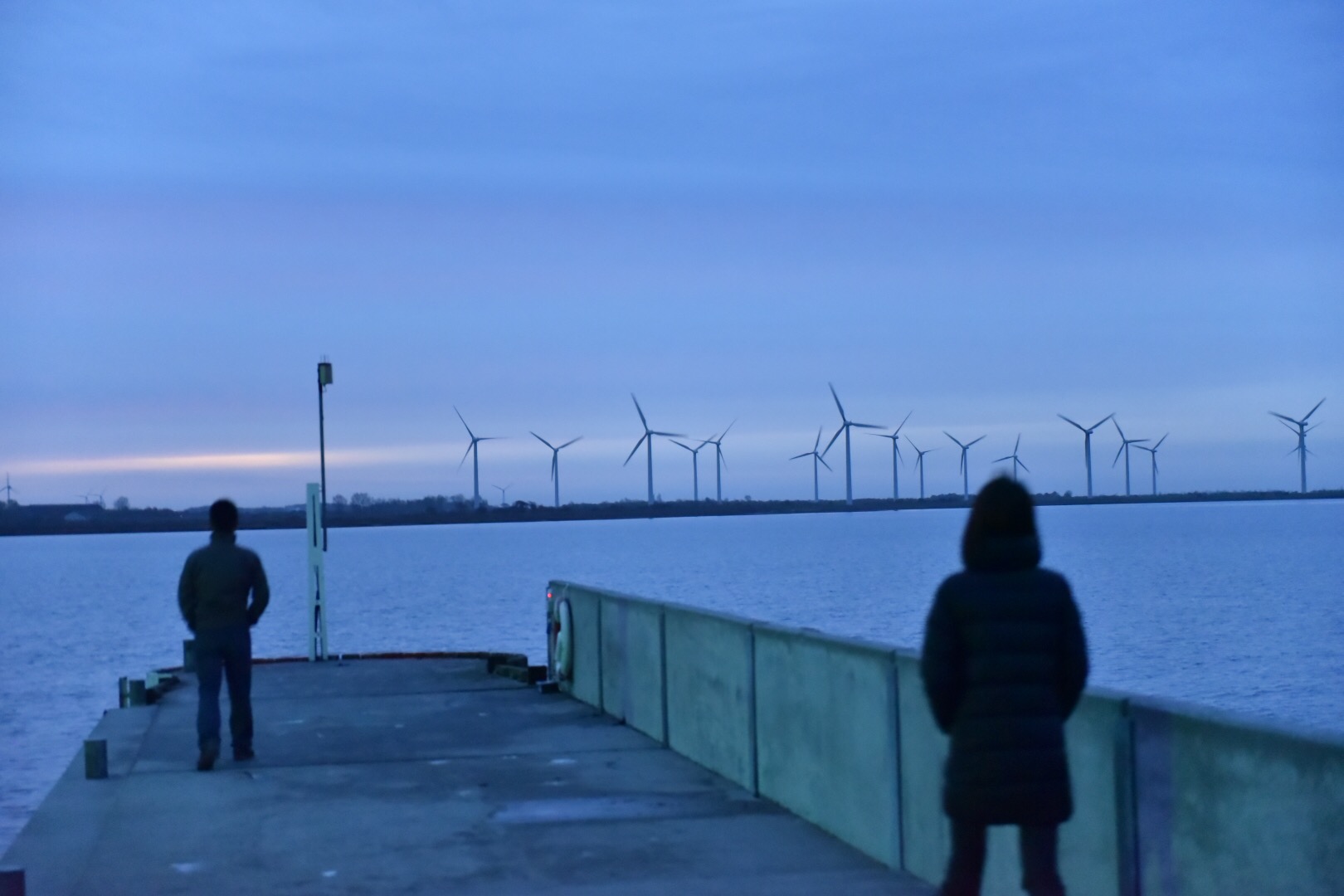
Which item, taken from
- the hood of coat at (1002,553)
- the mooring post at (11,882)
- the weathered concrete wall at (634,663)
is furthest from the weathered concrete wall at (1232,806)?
the weathered concrete wall at (634,663)

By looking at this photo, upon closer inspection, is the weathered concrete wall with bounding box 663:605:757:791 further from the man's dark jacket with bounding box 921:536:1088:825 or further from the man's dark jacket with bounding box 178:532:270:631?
the man's dark jacket with bounding box 921:536:1088:825

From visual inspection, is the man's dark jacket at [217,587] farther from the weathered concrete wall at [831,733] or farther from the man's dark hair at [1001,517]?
the man's dark hair at [1001,517]

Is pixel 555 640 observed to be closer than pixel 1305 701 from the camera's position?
Yes

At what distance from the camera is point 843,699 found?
897 centimetres

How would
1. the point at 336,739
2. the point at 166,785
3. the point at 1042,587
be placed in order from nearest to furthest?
the point at 1042,587 → the point at 166,785 → the point at 336,739

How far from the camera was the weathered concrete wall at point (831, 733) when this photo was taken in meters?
8.40

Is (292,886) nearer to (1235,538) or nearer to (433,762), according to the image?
(433,762)

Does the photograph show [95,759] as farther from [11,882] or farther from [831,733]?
[831,733]

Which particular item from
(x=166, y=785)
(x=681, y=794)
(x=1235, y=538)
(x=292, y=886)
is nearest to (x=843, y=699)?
(x=681, y=794)

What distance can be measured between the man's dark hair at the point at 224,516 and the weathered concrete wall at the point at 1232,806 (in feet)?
25.4

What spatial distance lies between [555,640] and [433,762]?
513 centimetres

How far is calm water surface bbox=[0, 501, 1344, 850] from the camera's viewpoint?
36062mm

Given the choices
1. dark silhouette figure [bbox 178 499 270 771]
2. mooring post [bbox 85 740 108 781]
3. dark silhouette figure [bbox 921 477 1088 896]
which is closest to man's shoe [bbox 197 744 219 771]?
dark silhouette figure [bbox 178 499 270 771]

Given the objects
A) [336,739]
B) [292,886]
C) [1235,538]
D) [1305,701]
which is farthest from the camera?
[1235,538]
